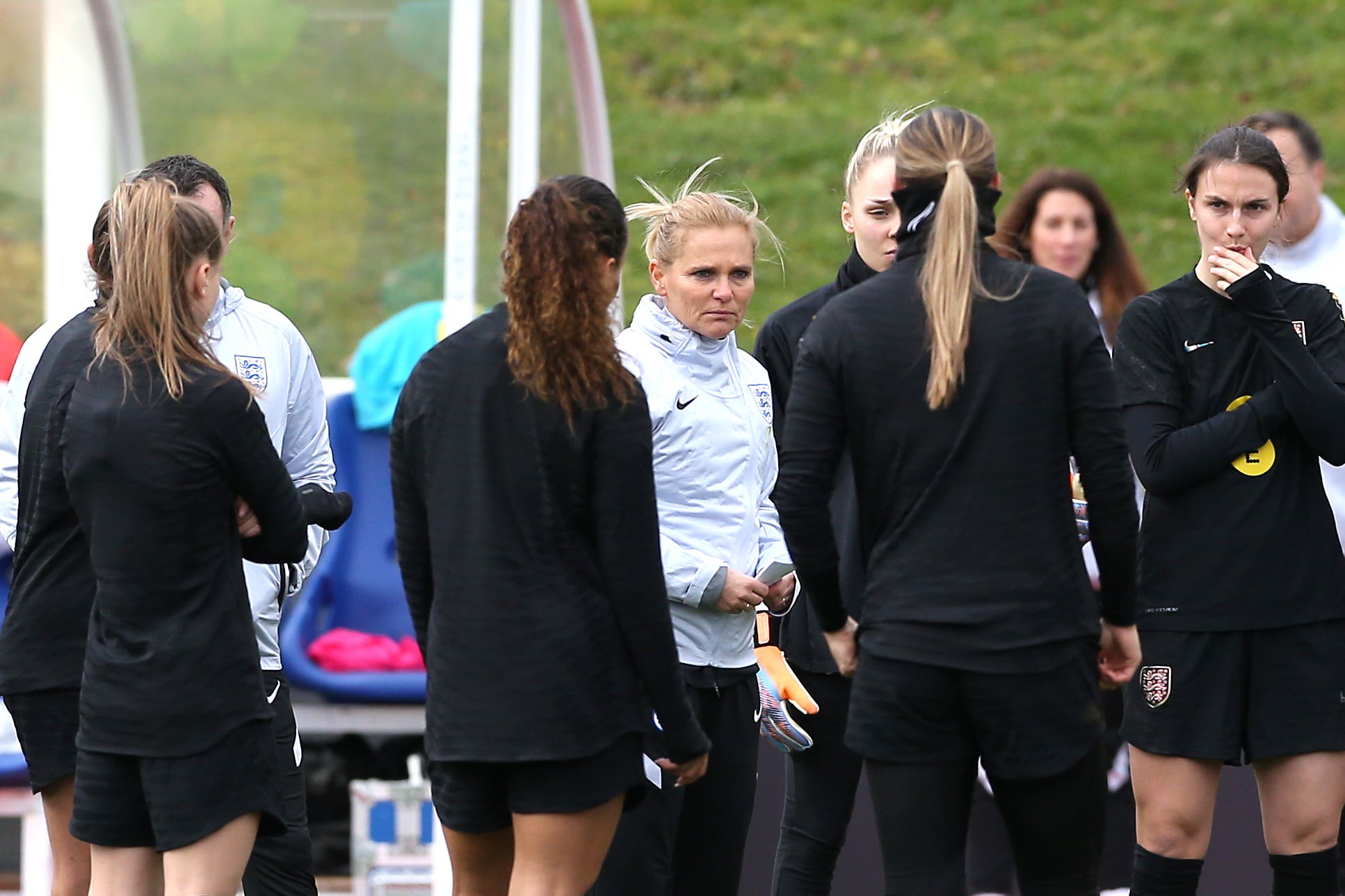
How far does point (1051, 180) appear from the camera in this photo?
4.97 meters

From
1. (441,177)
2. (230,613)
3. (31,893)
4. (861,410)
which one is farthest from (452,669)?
(441,177)

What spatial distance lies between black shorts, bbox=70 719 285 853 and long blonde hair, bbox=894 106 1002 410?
122 cm

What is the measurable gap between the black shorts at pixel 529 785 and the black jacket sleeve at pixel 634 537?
11 cm

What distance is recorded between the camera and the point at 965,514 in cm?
249

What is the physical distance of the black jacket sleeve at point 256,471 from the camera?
2619 mm

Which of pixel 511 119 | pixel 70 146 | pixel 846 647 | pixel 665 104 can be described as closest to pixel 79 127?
pixel 70 146

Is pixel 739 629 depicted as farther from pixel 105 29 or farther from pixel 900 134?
pixel 105 29

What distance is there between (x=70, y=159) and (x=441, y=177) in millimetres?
1772

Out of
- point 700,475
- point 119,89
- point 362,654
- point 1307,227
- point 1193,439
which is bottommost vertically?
point 362,654

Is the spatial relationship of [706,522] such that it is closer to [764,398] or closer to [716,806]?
[764,398]

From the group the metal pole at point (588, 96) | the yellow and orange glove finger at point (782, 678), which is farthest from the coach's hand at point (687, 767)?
the metal pole at point (588, 96)

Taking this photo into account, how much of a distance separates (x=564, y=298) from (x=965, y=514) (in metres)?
0.68

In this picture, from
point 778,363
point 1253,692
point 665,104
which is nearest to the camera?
point 1253,692

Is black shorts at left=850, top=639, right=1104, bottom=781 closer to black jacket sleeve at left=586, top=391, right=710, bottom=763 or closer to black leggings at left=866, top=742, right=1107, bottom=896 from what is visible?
black leggings at left=866, top=742, right=1107, bottom=896
